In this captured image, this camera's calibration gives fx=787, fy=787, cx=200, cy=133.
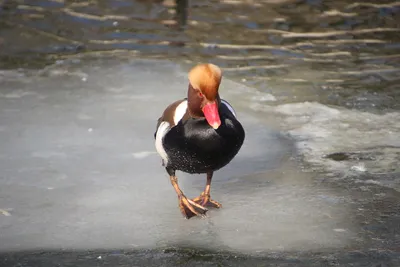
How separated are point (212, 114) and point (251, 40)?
398 cm

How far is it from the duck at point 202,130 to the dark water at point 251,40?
1330 millimetres

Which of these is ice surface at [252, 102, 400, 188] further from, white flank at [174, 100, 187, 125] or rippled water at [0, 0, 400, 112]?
white flank at [174, 100, 187, 125]

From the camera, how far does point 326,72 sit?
6875 mm

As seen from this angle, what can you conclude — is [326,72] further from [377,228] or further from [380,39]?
[377,228]

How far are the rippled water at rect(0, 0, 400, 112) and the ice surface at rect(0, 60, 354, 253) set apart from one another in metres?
0.75

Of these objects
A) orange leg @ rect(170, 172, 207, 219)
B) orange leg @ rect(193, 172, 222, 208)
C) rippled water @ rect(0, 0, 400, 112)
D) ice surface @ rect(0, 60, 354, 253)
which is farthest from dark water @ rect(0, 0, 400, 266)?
orange leg @ rect(170, 172, 207, 219)

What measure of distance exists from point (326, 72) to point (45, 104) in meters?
2.45

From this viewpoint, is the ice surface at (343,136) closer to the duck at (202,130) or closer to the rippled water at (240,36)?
the rippled water at (240,36)

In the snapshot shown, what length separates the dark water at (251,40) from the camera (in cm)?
Answer: 653

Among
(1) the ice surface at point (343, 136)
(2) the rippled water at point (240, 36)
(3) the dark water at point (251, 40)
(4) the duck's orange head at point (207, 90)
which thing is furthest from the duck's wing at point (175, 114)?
(2) the rippled water at point (240, 36)

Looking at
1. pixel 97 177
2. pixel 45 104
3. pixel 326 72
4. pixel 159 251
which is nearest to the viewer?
pixel 159 251

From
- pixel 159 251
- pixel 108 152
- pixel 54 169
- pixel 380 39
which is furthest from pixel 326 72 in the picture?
pixel 159 251

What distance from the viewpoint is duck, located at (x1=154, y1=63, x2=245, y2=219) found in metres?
3.83

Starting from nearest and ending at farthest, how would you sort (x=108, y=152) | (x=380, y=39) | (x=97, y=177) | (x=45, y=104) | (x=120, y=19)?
(x=97, y=177), (x=108, y=152), (x=45, y=104), (x=380, y=39), (x=120, y=19)
